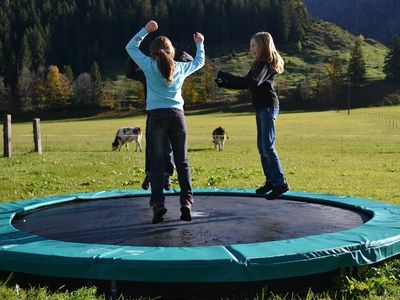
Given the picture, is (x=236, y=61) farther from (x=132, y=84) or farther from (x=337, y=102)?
(x=337, y=102)

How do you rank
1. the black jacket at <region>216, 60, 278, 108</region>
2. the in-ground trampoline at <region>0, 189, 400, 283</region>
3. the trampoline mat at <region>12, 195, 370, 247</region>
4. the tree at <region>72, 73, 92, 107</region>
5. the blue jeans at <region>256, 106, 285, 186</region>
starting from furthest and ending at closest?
1. the tree at <region>72, 73, 92, 107</region>
2. the blue jeans at <region>256, 106, 285, 186</region>
3. the black jacket at <region>216, 60, 278, 108</region>
4. the trampoline mat at <region>12, 195, 370, 247</region>
5. the in-ground trampoline at <region>0, 189, 400, 283</region>

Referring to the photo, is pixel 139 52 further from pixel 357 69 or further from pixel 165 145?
pixel 357 69

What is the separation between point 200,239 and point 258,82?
1.70m

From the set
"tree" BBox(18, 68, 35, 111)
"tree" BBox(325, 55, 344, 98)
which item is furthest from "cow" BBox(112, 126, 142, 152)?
"tree" BBox(18, 68, 35, 111)

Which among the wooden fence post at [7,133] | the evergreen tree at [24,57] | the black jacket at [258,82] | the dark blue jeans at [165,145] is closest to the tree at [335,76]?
the evergreen tree at [24,57]

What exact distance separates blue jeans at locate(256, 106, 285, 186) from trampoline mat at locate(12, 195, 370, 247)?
1.47 ft

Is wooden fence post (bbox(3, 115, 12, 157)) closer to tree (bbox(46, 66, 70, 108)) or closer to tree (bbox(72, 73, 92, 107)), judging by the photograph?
tree (bbox(72, 73, 92, 107))

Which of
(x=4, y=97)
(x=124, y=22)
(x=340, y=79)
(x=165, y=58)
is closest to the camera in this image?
(x=165, y=58)

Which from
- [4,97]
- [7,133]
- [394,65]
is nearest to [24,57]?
[4,97]

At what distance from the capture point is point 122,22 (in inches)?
5335

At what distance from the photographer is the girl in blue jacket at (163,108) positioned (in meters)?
4.98

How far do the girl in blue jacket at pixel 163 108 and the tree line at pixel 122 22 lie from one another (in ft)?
413

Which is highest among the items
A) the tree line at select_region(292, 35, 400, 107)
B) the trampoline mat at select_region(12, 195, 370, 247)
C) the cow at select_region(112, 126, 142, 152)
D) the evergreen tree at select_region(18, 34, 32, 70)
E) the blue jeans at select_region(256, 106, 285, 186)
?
the evergreen tree at select_region(18, 34, 32, 70)

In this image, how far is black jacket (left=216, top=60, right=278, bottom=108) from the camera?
5.24 m
